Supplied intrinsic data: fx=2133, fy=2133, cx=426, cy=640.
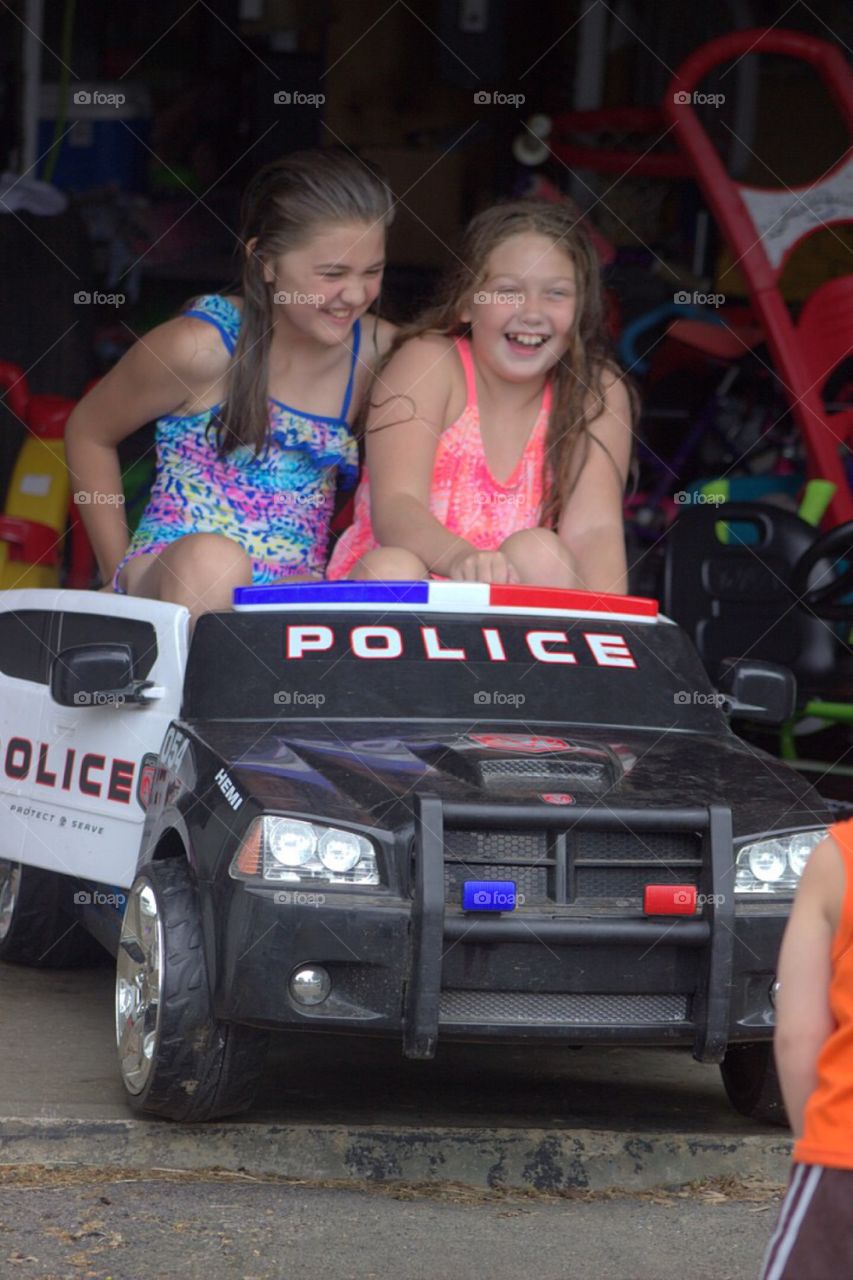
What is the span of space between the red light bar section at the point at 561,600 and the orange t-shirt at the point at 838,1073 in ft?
9.54

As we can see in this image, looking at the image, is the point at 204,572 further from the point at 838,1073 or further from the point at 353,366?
the point at 838,1073

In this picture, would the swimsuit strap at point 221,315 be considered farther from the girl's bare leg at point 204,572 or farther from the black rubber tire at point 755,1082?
the black rubber tire at point 755,1082

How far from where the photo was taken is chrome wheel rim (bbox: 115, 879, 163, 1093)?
452 centimetres

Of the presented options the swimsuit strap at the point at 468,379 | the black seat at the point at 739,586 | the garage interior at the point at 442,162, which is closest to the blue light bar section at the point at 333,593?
the swimsuit strap at the point at 468,379

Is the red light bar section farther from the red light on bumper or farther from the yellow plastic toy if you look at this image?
the yellow plastic toy

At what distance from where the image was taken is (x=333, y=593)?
5.29 metres

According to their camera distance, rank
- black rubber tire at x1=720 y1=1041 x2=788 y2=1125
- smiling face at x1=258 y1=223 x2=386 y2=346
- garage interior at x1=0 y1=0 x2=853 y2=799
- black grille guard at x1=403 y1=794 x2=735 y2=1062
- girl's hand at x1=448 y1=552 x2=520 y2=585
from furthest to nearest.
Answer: garage interior at x1=0 y1=0 x2=853 y2=799 < smiling face at x1=258 y1=223 x2=386 y2=346 < girl's hand at x1=448 y1=552 x2=520 y2=585 < black rubber tire at x1=720 y1=1041 x2=788 y2=1125 < black grille guard at x1=403 y1=794 x2=735 y2=1062

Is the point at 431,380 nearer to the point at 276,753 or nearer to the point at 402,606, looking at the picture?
the point at 402,606

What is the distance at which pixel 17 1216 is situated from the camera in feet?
13.7

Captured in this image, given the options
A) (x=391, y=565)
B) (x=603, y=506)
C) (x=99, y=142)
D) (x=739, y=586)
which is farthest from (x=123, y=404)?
(x=99, y=142)

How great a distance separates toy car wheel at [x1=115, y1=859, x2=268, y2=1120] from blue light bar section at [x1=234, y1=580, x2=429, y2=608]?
855mm

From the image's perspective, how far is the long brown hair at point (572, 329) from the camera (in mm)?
6055

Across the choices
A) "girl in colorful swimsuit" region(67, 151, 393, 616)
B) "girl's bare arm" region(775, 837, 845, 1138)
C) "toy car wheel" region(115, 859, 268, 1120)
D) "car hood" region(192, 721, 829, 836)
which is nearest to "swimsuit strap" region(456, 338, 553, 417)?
"girl in colorful swimsuit" region(67, 151, 393, 616)

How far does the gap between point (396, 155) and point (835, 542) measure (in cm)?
370
